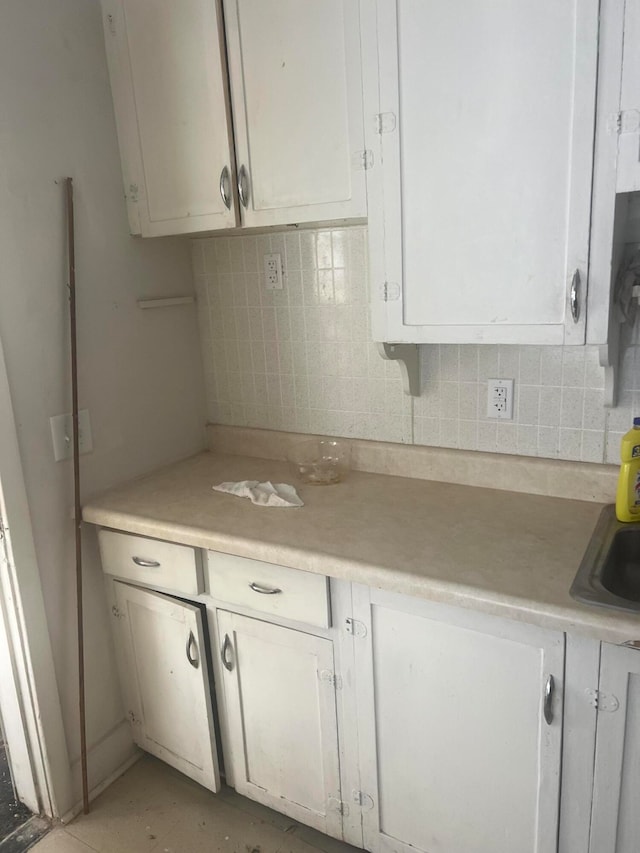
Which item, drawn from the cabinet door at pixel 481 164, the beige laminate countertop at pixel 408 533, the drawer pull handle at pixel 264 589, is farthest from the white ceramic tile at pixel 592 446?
the drawer pull handle at pixel 264 589

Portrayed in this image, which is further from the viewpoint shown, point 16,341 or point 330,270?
point 330,270

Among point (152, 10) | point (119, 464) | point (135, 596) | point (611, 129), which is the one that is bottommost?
point (135, 596)

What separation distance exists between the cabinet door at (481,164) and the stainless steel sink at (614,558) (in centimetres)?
45

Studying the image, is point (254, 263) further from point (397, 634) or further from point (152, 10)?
point (397, 634)

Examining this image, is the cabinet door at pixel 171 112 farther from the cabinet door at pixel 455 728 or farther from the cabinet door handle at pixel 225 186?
the cabinet door at pixel 455 728

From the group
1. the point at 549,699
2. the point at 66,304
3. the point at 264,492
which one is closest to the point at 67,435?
the point at 66,304

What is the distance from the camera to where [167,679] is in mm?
1822

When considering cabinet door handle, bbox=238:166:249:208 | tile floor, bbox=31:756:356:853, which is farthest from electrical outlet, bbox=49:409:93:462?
tile floor, bbox=31:756:356:853

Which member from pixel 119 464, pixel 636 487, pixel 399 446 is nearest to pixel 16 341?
pixel 119 464

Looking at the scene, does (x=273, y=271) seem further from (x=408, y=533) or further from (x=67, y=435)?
(x=408, y=533)

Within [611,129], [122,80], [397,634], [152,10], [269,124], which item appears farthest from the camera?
[122,80]

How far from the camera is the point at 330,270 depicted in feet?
6.16

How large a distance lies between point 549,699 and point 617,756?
15cm

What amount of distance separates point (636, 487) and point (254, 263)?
4.28ft
